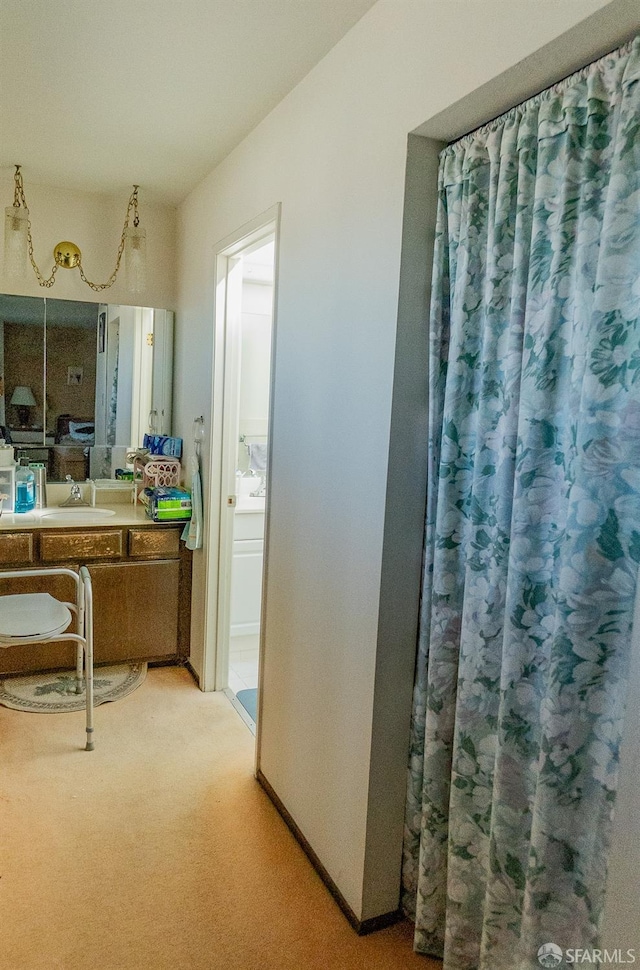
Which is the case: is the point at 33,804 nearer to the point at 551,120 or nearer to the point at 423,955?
the point at 423,955

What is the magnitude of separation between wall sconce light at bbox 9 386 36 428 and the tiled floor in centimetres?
164

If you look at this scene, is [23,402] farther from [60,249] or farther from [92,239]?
Answer: [92,239]

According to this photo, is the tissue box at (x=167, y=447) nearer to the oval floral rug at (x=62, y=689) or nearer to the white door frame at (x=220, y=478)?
the white door frame at (x=220, y=478)

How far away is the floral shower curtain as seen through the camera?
127cm

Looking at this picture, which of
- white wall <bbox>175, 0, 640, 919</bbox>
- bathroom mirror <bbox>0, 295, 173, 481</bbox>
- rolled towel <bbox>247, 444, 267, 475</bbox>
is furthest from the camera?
rolled towel <bbox>247, 444, 267, 475</bbox>

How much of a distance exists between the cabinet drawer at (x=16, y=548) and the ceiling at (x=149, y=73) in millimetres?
1725

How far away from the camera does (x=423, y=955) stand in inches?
70.4

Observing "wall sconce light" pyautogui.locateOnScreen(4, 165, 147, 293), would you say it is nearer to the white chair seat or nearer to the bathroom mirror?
the bathroom mirror

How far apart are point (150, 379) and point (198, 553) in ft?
3.38

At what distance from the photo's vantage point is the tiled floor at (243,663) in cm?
345

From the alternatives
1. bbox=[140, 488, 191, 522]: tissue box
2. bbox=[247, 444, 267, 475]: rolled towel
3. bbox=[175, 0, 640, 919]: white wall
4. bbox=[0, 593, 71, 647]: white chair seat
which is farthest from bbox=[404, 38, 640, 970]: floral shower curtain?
bbox=[247, 444, 267, 475]: rolled towel

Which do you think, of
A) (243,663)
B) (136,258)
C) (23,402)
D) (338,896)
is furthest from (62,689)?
(136,258)

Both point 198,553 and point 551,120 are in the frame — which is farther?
point 198,553

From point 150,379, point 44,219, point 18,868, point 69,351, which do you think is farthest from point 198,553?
point 44,219
